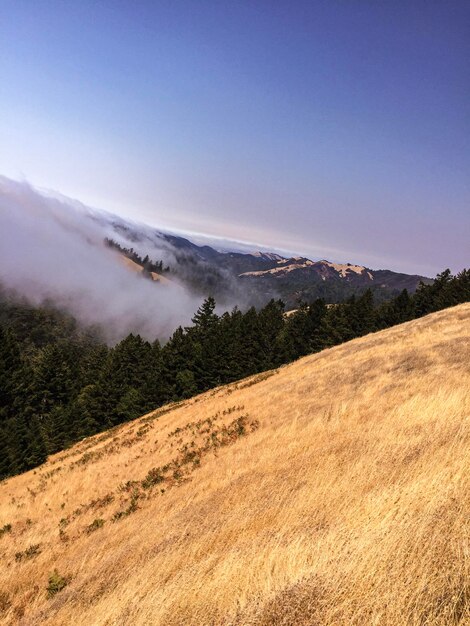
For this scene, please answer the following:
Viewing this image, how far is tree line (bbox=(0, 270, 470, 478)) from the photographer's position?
181 feet

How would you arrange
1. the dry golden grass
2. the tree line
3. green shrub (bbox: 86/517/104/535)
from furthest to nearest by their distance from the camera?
the tree line
green shrub (bbox: 86/517/104/535)
the dry golden grass

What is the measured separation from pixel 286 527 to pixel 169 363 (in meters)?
56.6

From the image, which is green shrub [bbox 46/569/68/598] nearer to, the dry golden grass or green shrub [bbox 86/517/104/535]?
the dry golden grass

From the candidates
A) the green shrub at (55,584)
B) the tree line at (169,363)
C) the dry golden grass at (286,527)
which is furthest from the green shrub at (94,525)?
the tree line at (169,363)

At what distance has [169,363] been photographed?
2411 inches

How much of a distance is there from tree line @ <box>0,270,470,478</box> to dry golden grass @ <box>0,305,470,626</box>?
36.4 m

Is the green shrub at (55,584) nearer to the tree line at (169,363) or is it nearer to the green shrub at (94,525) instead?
the green shrub at (94,525)

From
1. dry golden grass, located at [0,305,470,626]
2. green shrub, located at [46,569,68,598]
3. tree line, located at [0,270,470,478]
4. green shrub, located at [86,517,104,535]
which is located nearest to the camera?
dry golden grass, located at [0,305,470,626]

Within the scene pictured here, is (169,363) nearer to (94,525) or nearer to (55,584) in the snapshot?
(94,525)

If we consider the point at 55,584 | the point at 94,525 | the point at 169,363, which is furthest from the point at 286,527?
the point at 169,363

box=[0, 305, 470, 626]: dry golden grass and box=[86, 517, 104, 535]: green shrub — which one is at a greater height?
box=[0, 305, 470, 626]: dry golden grass

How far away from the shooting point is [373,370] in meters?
20.0

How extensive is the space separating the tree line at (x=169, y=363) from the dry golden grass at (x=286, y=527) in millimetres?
36401

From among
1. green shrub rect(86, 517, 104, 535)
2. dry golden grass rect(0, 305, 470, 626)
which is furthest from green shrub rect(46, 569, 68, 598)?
green shrub rect(86, 517, 104, 535)
